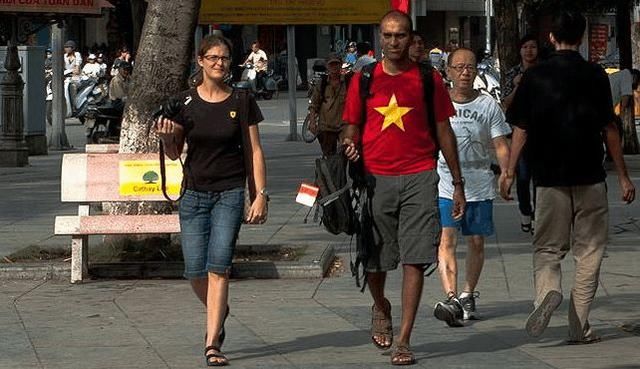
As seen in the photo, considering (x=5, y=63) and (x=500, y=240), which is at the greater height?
(x=5, y=63)

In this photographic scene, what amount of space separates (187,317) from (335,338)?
122 centimetres

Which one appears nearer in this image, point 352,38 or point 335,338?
point 335,338

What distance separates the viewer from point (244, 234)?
47.6 ft

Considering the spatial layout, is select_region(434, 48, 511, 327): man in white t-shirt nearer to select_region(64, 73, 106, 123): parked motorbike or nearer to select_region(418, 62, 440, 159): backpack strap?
select_region(418, 62, 440, 159): backpack strap

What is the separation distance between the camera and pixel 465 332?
9.64m

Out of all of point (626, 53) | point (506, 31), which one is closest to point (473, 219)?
point (506, 31)

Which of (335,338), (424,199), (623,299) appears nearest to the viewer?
(424,199)

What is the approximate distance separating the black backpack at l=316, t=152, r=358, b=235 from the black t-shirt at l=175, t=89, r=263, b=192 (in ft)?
1.42

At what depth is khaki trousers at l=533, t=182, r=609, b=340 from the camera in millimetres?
9102

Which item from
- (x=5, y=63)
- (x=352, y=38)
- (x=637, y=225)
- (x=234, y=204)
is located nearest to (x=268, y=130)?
(x=5, y=63)

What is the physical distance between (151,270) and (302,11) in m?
15.4

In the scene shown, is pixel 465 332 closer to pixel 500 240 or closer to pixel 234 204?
pixel 234 204

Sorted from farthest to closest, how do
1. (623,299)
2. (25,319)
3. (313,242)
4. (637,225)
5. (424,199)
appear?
1. (637,225)
2. (313,242)
3. (623,299)
4. (25,319)
5. (424,199)

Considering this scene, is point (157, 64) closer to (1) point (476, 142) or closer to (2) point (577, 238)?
(1) point (476, 142)
